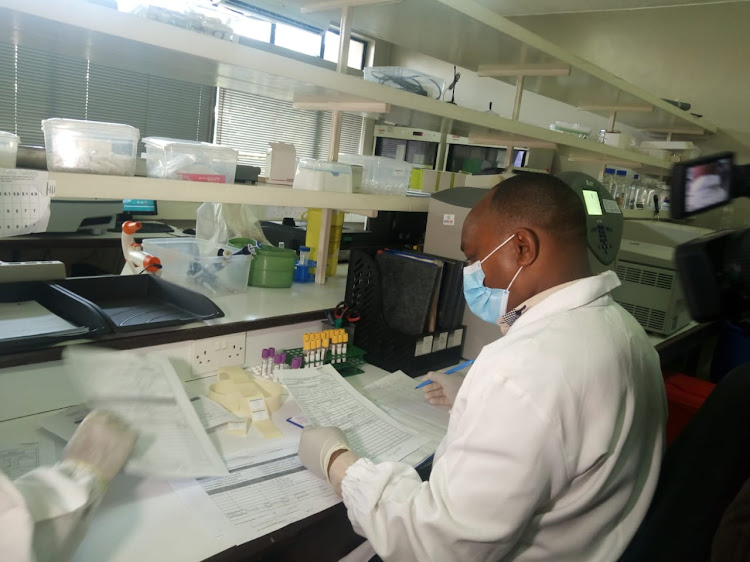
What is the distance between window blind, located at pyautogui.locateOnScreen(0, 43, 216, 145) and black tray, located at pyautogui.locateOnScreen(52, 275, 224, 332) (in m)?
2.86

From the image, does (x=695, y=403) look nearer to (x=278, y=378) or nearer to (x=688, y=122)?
(x=688, y=122)

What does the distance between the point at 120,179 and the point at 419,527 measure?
82 centimetres

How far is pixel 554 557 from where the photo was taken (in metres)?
0.87

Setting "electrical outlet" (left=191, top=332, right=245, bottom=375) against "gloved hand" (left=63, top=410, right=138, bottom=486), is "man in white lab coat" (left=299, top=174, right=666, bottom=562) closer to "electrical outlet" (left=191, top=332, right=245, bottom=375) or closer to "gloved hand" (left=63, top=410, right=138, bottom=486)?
"gloved hand" (left=63, top=410, right=138, bottom=486)

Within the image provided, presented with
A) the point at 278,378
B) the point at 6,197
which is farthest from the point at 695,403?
the point at 6,197

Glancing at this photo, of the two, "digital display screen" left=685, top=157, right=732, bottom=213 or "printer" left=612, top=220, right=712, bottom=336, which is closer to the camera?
"digital display screen" left=685, top=157, right=732, bottom=213

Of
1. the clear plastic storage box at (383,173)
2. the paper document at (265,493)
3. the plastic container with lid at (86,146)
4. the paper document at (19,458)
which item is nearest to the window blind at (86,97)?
the clear plastic storage box at (383,173)

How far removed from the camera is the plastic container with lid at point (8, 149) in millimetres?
958

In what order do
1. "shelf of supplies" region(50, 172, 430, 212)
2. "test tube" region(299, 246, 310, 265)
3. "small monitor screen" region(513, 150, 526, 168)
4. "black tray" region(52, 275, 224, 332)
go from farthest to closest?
"small monitor screen" region(513, 150, 526, 168), "test tube" region(299, 246, 310, 265), "black tray" region(52, 275, 224, 332), "shelf of supplies" region(50, 172, 430, 212)

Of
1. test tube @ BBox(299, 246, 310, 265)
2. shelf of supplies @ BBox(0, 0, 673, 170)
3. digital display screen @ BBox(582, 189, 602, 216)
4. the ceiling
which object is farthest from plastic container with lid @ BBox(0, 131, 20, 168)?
the ceiling

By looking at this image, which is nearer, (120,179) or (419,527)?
(419,527)

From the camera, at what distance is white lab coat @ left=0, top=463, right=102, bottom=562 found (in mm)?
688

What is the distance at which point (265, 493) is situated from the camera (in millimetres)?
1013

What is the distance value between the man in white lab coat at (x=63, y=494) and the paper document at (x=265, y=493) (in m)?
0.18
